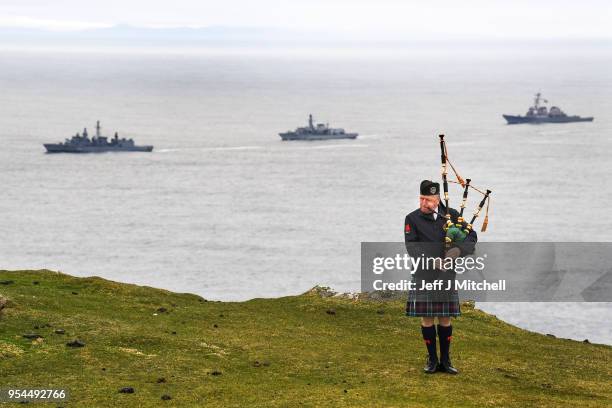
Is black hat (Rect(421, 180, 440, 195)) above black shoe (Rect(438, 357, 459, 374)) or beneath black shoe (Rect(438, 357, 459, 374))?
above

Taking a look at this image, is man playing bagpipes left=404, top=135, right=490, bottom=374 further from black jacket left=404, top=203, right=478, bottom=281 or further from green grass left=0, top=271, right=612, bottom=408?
green grass left=0, top=271, right=612, bottom=408

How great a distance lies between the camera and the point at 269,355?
22.2 metres

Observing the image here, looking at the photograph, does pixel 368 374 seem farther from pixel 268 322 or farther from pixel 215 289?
pixel 215 289

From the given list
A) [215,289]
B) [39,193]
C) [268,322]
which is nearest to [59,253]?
[215,289]

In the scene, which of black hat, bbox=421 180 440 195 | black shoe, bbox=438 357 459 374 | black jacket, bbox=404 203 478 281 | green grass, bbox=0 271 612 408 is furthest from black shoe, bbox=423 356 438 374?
black hat, bbox=421 180 440 195

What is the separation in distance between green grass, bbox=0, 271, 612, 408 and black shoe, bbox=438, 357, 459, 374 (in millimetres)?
202

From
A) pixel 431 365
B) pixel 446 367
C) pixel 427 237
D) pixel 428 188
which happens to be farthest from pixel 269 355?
pixel 428 188

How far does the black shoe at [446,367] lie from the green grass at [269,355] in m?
0.20

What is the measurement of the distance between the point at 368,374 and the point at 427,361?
1.23 metres

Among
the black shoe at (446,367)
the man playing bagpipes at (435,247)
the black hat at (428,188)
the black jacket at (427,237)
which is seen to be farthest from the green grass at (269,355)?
the black hat at (428,188)

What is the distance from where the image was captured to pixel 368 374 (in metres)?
20.5

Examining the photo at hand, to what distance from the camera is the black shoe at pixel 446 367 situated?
803 inches

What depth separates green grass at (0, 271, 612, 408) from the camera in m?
18.7

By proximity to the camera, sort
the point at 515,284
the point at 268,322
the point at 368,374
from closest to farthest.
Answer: the point at 368,374, the point at 268,322, the point at 515,284
